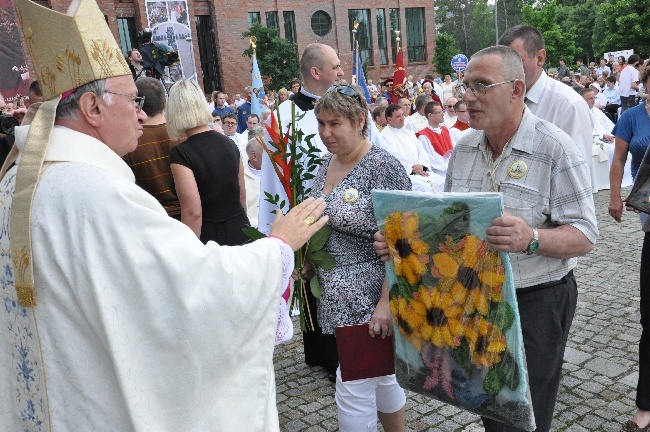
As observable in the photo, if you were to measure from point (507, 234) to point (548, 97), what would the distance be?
211 cm

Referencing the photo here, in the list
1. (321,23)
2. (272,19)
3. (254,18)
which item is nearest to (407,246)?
(254,18)

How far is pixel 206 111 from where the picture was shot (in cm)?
382

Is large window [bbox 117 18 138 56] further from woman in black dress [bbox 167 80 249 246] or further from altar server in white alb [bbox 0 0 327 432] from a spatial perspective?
altar server in white alb [bbox 0 0 327 432]

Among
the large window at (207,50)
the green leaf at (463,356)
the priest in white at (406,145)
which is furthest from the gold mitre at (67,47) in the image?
the large window at (207,50)

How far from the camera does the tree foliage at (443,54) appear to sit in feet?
130

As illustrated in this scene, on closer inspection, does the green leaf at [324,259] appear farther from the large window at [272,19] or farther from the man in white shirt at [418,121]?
the large window at [272,19]

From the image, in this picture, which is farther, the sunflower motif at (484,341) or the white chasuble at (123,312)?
the sunflower motif at (484,341)

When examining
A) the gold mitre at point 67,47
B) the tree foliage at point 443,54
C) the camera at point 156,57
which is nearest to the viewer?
the gold mitre at point 67,47

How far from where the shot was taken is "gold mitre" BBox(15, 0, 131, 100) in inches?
74.9

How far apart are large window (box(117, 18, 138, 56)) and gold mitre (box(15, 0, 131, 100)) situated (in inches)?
1265

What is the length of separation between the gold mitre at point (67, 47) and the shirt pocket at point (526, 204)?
1.50m

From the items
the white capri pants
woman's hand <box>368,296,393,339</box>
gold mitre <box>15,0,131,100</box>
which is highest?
gold mitre <box>15,0,131,100</box>

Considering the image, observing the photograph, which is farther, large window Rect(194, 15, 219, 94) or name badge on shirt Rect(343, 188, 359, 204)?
large window Rect(194, 15, 219, 94)

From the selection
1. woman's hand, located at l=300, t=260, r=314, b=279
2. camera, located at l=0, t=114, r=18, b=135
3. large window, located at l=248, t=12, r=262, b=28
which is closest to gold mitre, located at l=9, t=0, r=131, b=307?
woman's hand, located at l=300, t=260, r=314, b=279
